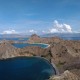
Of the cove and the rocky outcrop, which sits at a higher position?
the rocky outcrop

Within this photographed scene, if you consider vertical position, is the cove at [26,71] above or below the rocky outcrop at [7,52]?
below

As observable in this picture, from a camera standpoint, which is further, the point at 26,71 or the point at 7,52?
the point at 7,52

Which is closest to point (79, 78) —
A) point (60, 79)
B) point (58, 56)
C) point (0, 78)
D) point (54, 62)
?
point (60, 79)

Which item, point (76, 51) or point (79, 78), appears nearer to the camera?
point (79, 78)

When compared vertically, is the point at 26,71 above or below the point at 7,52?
below

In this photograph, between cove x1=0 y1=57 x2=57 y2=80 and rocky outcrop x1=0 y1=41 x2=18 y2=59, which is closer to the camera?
cove x1=0 y1=57 x2=57 y2=80

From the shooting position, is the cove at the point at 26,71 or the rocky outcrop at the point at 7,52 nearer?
the cove at the point at 26,71

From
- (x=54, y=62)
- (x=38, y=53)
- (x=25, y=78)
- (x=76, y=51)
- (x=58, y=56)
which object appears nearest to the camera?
(x=25, y=78)

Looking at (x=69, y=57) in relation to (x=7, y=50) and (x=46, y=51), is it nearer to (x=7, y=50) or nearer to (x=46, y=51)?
(x=46, y=51)

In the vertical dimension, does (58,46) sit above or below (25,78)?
above

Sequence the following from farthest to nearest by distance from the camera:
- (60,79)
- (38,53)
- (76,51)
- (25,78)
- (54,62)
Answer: (38,53) → (76,51) → (54,62) → (25,78) → (60,79)
